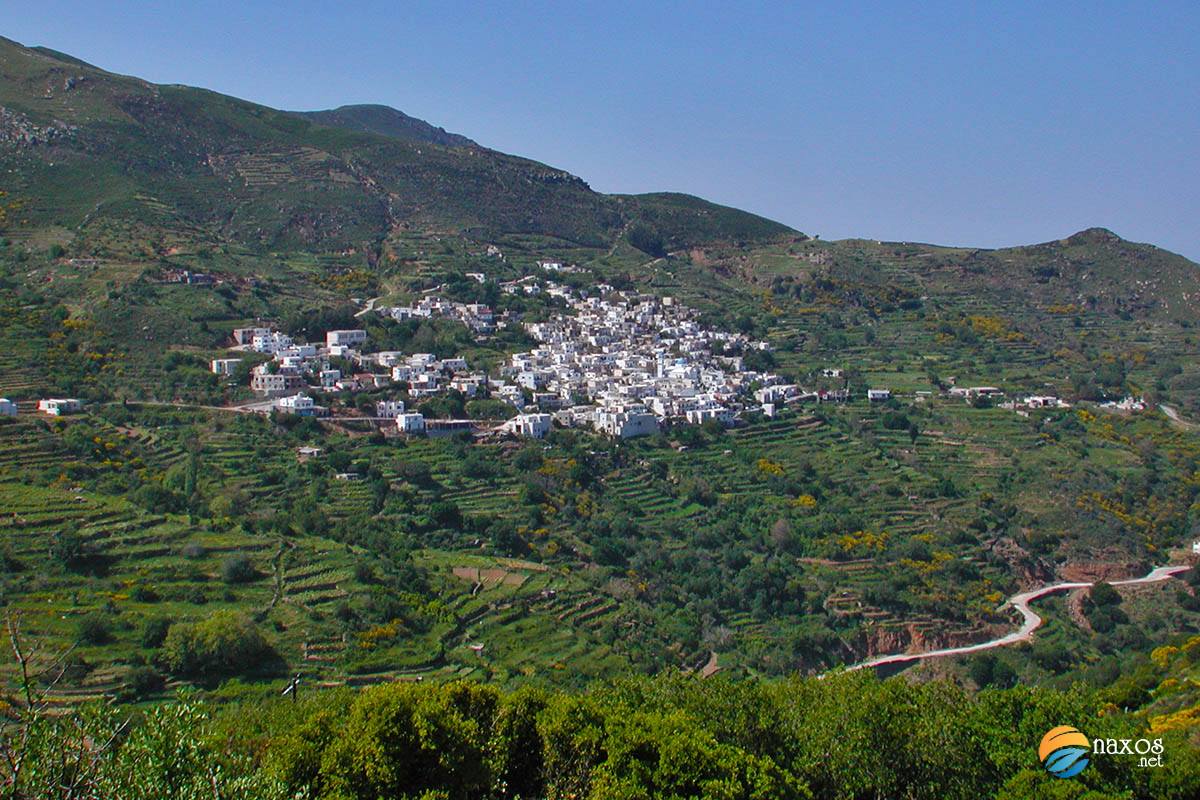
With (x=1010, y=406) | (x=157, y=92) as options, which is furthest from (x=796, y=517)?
(x=157, y=92)

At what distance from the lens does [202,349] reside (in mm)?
38656

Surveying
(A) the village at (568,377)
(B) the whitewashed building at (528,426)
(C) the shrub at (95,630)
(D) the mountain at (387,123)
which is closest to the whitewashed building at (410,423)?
(A) the village at (568,377)

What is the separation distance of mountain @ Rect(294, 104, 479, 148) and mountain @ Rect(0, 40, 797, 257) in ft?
107

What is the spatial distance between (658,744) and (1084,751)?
203 inches

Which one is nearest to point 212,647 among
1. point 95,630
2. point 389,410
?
point 95,630

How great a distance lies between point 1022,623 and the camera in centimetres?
2923

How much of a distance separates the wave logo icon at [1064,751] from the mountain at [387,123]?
104982 mm

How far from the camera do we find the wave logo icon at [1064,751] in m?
12.9

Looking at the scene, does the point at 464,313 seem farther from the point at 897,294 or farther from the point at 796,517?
the point at 897,294

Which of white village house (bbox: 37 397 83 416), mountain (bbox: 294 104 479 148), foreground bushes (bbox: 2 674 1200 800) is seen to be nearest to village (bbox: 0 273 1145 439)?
white village house (bbox: 37 397 83 416)

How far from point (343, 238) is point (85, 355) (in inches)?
1009

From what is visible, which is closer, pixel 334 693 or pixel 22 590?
pixel 334 693

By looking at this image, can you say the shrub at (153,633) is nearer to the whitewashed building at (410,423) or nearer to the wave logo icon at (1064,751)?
the whitewashed building at (410,423)

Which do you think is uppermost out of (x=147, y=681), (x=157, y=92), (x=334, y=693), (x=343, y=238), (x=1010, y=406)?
(x=157, y=92)
